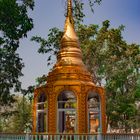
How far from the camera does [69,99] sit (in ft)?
63.9

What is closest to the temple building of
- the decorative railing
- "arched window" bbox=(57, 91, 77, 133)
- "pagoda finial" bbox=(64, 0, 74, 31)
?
"arched window" bbox=(57, 91, 77, 133)

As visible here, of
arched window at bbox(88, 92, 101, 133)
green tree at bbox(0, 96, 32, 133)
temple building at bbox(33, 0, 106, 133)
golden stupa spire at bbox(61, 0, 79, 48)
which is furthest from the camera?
green tree at bbox(0, 96, 32, 133)

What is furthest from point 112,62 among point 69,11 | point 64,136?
point 64,136

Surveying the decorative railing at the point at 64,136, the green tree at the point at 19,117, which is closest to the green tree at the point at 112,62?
the green tree at the point at 19,117

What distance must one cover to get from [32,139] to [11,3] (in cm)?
623

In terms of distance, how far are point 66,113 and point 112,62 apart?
16096 mm

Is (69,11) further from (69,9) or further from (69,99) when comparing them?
(69,99)

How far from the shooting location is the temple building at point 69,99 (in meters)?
17.5

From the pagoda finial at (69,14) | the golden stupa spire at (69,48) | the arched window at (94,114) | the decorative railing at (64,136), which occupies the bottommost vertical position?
the decorative railing at (64,136)

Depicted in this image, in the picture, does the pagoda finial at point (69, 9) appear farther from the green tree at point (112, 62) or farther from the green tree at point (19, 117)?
the green tree at point (19, 117)

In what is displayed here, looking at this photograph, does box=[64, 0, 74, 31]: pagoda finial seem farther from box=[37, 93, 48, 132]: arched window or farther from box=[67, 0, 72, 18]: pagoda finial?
box=[37, 93, 48, 132]: arched window

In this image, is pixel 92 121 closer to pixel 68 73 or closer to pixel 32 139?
pixel 68 73

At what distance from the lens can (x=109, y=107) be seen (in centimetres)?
3359

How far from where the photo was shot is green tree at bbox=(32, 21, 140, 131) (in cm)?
3397
